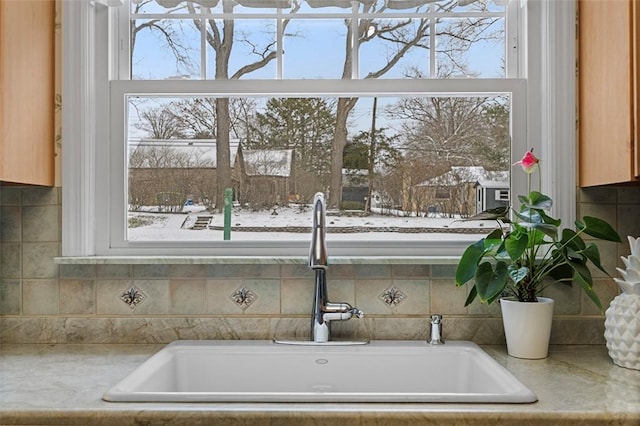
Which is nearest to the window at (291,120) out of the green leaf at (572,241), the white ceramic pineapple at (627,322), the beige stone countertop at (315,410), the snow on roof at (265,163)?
the snow on roof at (265,163)

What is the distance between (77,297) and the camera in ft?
5.97

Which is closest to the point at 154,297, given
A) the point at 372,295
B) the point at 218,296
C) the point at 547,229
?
the point at 218,296

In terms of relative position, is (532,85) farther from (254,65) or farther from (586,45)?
(254,65)

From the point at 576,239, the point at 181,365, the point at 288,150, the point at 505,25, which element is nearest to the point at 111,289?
the point at 181,365

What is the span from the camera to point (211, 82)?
1.88m

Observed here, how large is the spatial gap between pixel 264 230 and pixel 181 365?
0.48 m

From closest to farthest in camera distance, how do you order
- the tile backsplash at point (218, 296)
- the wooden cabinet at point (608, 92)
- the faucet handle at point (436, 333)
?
the wooden cabinet at point (608, 92), the faucet handle at point (436, 333), the tile backsplash at point (218, 296)

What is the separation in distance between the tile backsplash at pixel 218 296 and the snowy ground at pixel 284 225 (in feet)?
0.40

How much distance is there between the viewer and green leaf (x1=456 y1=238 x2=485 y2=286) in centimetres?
159

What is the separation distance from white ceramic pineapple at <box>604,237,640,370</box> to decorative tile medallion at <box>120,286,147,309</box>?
4.27ft

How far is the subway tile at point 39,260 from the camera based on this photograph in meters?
1.82

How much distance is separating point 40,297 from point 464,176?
4.42 feet

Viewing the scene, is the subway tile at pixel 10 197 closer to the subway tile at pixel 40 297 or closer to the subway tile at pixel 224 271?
the subway tile at pixel 40 297

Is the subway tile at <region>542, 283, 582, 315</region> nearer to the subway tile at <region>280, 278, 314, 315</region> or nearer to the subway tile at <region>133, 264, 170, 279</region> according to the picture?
the subway tile at <region>280, 278, 314, 315</region>
